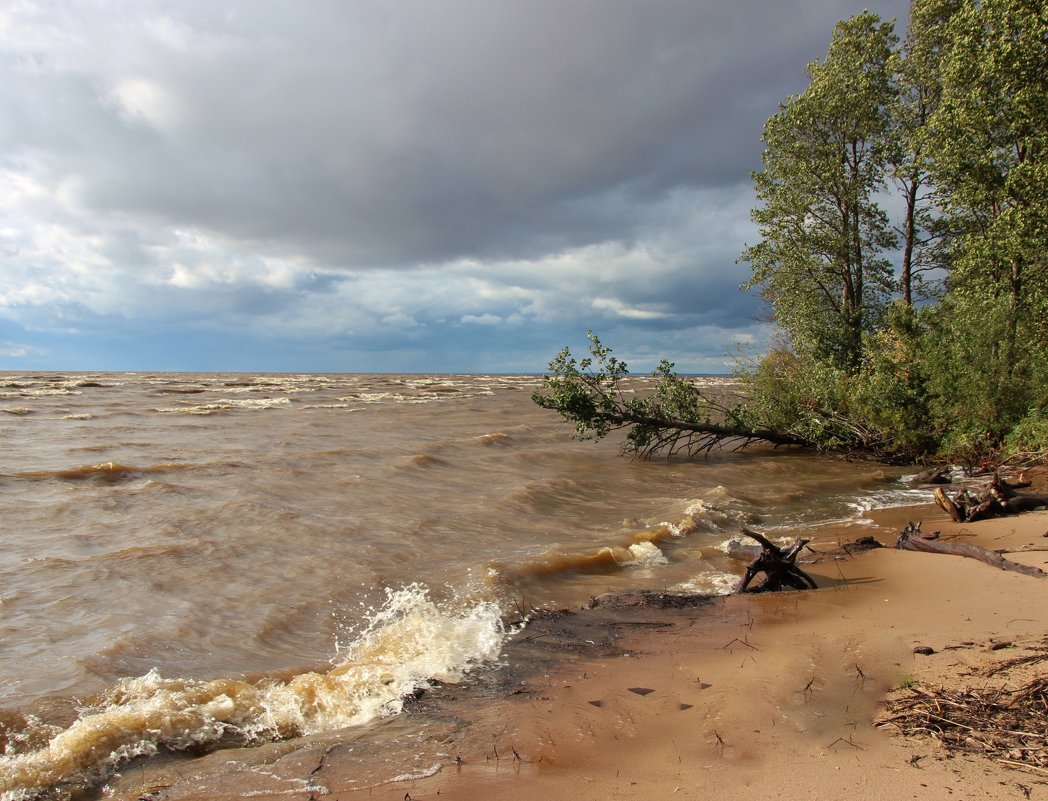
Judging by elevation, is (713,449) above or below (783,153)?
below

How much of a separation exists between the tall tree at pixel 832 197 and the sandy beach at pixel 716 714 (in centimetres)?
1803

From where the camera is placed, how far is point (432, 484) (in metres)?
17.0

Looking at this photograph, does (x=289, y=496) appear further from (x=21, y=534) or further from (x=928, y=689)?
(x=928, y=689)

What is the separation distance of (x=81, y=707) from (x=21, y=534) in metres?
7.51

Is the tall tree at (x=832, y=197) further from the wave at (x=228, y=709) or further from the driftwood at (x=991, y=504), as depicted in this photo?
the wave at (x=228, y=709)

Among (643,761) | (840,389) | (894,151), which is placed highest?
(894,151)

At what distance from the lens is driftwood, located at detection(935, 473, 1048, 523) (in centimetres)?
1120

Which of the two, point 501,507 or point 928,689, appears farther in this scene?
point 501,507

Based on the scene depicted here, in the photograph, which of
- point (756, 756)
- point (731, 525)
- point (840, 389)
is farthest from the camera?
point (840, 389)

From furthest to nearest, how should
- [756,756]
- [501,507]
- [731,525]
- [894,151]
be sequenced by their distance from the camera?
[894,151]
[501,507]
[731,525]
[756,756]

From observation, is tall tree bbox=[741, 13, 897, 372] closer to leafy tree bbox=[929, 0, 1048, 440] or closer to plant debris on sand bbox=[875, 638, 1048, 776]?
leafy tree bbox=[929, 0, 1048, 440]

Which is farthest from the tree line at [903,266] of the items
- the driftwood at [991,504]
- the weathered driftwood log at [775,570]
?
the weathered driftwood log at [775,570]

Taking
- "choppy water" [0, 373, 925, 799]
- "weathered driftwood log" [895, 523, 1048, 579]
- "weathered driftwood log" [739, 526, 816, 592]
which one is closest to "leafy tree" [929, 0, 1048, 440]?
"choppy water" [0, 373, 925, 799]

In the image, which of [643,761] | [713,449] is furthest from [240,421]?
[643,761]
